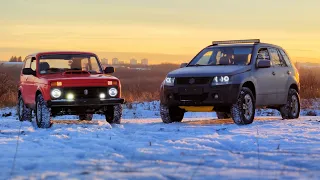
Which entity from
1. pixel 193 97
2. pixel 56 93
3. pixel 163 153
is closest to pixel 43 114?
pixel 56 93

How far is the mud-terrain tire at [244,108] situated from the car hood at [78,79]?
2851 millimetres

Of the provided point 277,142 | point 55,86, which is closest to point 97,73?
point 55,86

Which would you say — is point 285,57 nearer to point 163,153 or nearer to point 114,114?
point 114,114

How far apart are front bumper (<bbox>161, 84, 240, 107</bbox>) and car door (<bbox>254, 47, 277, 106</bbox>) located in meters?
1.08

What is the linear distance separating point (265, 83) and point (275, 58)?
1.14 metres

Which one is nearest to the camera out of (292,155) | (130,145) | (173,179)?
(173,179)

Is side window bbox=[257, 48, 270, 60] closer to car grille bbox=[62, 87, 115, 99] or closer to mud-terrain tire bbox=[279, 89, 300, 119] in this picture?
mud-terrain tire bbox=[279, 89, 300, 119]

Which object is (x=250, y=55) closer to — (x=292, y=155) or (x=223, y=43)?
(x=223, y=43)

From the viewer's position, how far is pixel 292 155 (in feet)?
28.1

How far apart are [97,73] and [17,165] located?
301 inches

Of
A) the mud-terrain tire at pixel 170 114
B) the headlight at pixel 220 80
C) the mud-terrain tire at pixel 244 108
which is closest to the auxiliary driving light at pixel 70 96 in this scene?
the mud-terrain tire at pixel 170 114

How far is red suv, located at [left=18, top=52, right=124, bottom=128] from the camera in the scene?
45.0ft

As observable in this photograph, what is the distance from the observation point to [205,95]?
13.6 metres

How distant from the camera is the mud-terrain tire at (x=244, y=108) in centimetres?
1357
